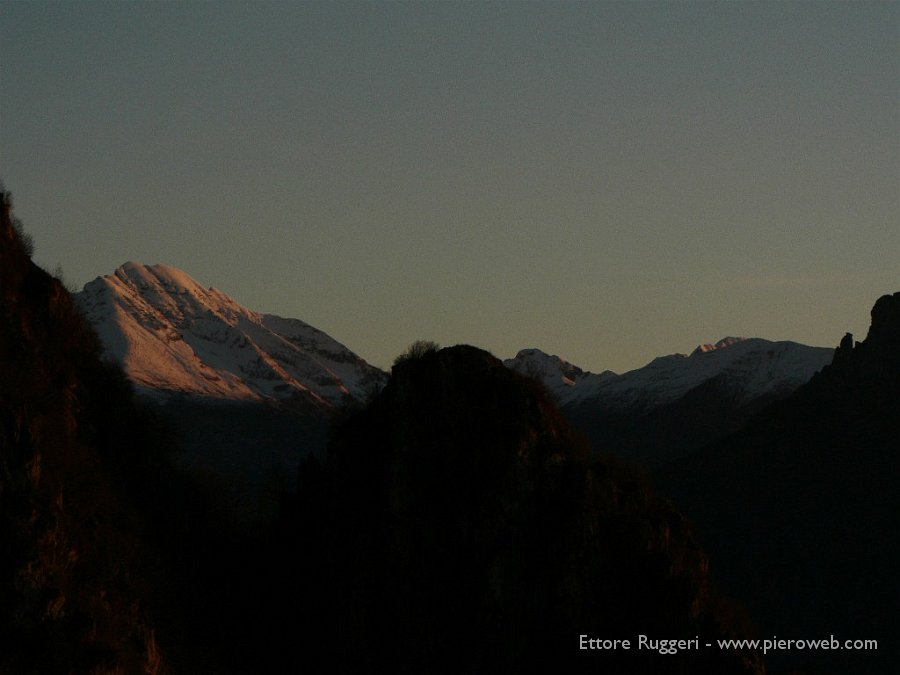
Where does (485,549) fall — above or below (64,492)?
below

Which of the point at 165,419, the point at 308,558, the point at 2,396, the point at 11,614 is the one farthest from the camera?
the point at 165,419

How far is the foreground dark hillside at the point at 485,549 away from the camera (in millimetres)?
96688

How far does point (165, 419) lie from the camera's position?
121312 mm

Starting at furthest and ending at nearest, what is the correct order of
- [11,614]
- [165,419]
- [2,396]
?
1. [165,419]
2. [2,396]
3. [11,614]

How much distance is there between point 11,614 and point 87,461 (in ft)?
48.7

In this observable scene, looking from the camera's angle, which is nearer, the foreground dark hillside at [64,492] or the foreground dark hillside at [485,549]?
the foreground dark hillside at [64,492]

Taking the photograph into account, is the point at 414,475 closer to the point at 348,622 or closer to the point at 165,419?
the point at 348,622

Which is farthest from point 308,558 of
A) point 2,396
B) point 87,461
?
point 2,396

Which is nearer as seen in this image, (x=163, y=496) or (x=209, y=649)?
(x=209, y=649)

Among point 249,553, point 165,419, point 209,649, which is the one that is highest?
point 165,419

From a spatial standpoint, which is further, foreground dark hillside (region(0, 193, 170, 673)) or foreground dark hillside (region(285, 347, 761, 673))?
foreground dark hillside (region(285, 347, 761, 673))

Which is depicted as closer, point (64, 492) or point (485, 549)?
point (64, 492)

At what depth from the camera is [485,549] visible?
322 feet

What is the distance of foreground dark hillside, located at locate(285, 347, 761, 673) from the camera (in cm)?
9669
